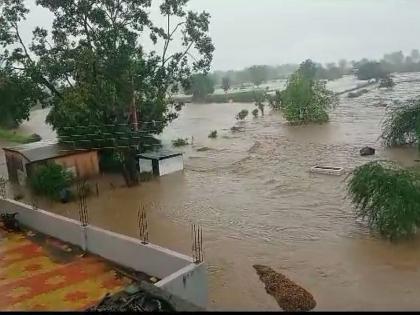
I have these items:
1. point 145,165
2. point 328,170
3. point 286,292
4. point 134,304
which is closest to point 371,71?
point 328,170

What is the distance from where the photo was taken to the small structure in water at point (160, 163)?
20.3 metres

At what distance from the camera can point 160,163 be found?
20.2 meters

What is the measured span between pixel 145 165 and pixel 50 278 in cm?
1130

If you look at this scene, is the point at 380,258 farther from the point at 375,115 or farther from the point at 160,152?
the point at 375,115

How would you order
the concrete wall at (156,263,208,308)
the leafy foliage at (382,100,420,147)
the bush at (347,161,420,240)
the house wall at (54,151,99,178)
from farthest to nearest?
the leafy foliage at (382,100,420,147) < the house wall at (54,151,99,178) < the bush at (347,161,420,240) < the concrete wall at (156,263,208,308)

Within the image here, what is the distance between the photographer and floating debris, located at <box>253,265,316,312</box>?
29.2 feet

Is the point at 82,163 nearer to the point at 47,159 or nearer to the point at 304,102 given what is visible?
the point at 47,159

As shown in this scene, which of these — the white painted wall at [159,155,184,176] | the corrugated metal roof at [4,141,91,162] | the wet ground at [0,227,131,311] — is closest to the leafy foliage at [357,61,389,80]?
the white painted wall at [159,155,184,176]

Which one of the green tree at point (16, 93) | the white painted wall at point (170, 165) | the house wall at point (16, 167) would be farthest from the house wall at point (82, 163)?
the green tree at point (16, 93)

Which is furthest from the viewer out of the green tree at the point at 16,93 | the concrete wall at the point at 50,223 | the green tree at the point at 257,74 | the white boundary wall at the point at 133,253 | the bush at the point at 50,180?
the green tree at the point at 257,74

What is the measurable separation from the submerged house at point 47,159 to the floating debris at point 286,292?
11199 mm

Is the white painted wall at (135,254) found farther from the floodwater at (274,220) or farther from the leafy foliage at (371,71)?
the leafy foliage at (371,71)

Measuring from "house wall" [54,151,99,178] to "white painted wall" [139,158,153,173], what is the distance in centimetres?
185

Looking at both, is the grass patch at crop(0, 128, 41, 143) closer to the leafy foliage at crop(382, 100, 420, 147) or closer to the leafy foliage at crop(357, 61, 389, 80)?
the leafy foliage at crop(382, 100, 420, 147)
